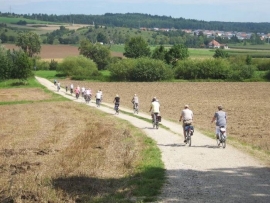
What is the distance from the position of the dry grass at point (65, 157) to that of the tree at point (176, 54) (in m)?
75.0

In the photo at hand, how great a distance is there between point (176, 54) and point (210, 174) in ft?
315

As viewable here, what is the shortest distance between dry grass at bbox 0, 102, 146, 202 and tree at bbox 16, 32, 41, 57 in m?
109

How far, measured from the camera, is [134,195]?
12750 millimetres

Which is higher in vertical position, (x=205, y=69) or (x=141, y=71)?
(x=205, y=69)

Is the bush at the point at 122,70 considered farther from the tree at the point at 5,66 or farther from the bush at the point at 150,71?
the tree at the point at 5,66

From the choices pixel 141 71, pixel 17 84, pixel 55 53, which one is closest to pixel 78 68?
pixel 141 71

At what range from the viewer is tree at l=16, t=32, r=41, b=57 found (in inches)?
5595

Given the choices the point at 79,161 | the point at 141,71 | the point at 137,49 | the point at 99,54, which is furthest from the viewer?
the point at 137,49

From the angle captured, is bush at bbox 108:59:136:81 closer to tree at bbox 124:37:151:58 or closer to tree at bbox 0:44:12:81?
tree at bbox 0:44:12:81

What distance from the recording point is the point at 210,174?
15.0 meters

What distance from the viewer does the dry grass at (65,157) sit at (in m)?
13.4

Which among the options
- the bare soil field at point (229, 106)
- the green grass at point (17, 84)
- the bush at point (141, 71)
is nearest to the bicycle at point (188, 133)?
the bare soil field at point (229, 106)

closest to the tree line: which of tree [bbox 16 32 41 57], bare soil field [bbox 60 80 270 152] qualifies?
bare soil field [bbox 60 80 270 152]

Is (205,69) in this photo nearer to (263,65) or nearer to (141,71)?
(141,71)
